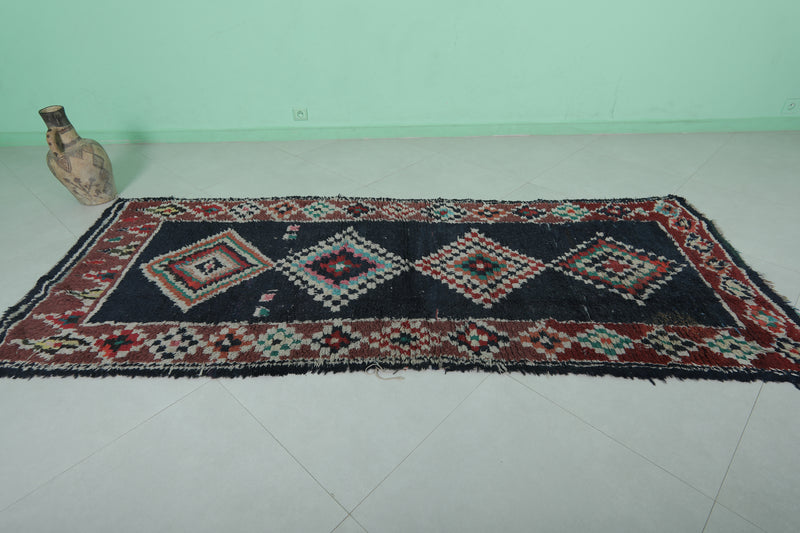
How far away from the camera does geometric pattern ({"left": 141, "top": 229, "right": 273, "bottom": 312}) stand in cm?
169

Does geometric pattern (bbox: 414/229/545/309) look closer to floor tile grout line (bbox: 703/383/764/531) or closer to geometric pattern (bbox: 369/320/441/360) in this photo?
geometric pattern (bbox: 369/320/441/360)

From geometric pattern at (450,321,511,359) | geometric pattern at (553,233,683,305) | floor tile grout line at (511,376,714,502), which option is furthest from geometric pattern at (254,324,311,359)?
geometric pattern at (553,233,683,305)

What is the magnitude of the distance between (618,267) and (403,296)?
2.99ft

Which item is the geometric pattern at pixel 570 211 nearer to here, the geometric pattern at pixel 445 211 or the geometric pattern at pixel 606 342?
the geometric pattern at pixel 445 211
